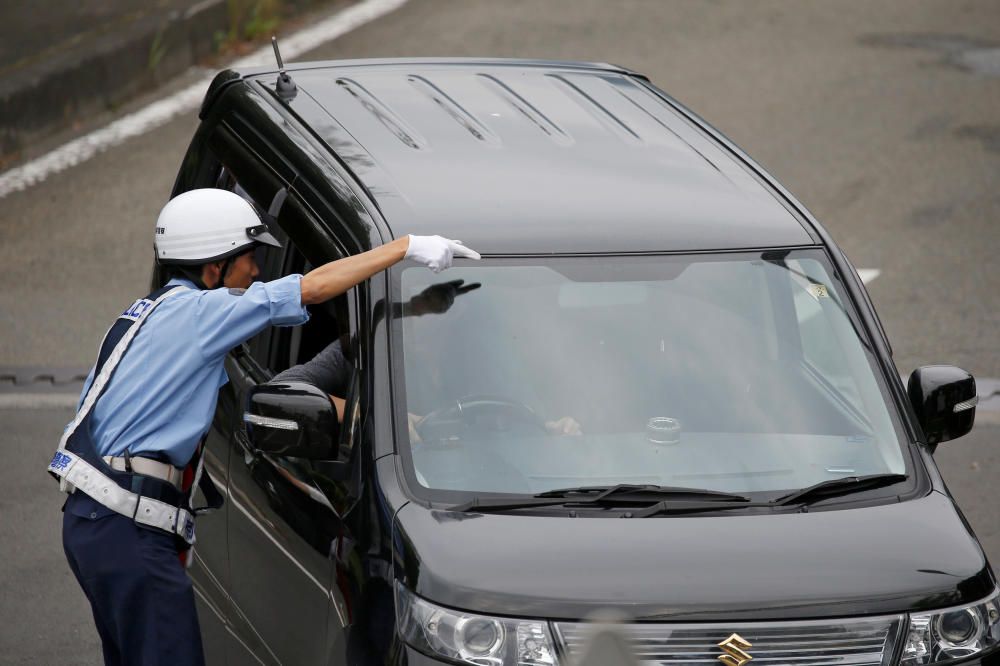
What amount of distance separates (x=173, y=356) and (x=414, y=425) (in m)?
0.73

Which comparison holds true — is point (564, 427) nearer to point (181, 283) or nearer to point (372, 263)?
point (372, 263)

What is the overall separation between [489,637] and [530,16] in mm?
12734

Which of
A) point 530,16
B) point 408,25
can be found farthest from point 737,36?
point 408,25

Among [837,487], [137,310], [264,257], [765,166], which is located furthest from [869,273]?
[137,310]

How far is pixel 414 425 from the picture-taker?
14.0 feet

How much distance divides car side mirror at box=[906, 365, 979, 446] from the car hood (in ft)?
2.20

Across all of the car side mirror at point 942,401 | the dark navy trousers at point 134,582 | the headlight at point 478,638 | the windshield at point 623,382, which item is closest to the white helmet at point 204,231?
the windshield at point 623,382

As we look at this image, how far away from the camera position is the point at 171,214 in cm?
469

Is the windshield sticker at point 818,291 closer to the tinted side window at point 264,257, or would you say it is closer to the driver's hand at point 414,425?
the driver's hand at point 414,425

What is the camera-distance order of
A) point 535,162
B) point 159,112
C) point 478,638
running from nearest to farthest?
point 478,638 → point 535,162 → point 159,112

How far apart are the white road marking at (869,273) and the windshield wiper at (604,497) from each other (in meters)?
6.36

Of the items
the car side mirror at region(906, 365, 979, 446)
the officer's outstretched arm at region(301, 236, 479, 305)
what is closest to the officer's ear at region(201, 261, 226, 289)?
the officer's outstretched arm at region(301, 236, 479, 305)

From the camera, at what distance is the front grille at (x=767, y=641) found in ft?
12.3

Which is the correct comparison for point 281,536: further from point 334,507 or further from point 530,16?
point 530,16
